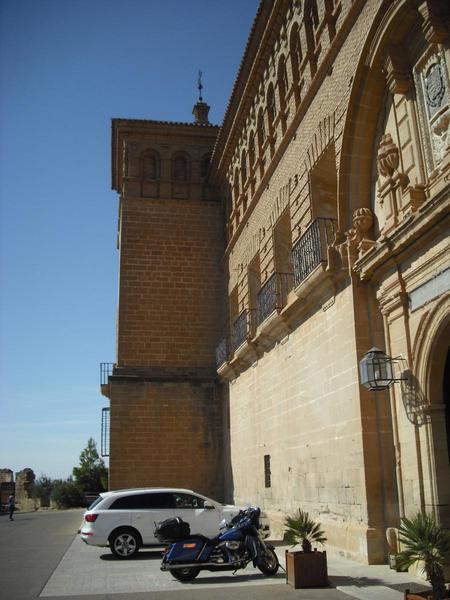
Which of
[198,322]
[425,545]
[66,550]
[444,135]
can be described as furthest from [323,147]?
[198,322]

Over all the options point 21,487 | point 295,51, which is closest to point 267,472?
point 295,51

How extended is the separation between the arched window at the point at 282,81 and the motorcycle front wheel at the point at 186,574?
32.6ft

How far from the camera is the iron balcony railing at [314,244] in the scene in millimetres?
10492

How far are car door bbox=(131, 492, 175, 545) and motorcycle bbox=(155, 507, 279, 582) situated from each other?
10.2ft

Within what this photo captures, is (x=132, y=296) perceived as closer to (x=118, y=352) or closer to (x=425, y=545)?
(x=118, y=352)

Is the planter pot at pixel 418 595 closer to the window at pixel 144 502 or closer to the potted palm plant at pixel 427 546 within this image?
the potted palm plant at pixel 427 546

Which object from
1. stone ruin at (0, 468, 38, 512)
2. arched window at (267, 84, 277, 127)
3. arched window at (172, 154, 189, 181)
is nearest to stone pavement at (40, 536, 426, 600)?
arched window at (267, 84, 277, 127)

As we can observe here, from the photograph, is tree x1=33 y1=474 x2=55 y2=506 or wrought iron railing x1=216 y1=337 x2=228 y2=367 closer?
wrought iron railing x1=216 y1=337 x2=228 y2=367

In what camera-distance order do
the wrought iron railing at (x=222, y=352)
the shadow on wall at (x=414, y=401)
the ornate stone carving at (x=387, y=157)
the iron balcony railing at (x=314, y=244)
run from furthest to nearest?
the wrought iron railing at (x=222, y=352), the iron balcony railing at (x=314, y=244), the ornate stone carving at (x=387, y=157), the shadow on wall at (x=414, y=401)

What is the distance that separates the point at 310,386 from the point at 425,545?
5492 mm

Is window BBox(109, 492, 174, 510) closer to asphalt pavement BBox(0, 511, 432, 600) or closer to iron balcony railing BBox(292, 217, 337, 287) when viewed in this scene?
asphalt pavement BBox(0, 511, 432, 600)

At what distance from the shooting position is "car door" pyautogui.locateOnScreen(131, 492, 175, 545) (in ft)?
38.6

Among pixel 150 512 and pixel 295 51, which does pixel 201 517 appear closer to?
pixel 150 512

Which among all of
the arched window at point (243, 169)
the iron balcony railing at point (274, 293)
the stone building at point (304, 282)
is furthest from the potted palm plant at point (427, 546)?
the arched window at point (243, 169)
